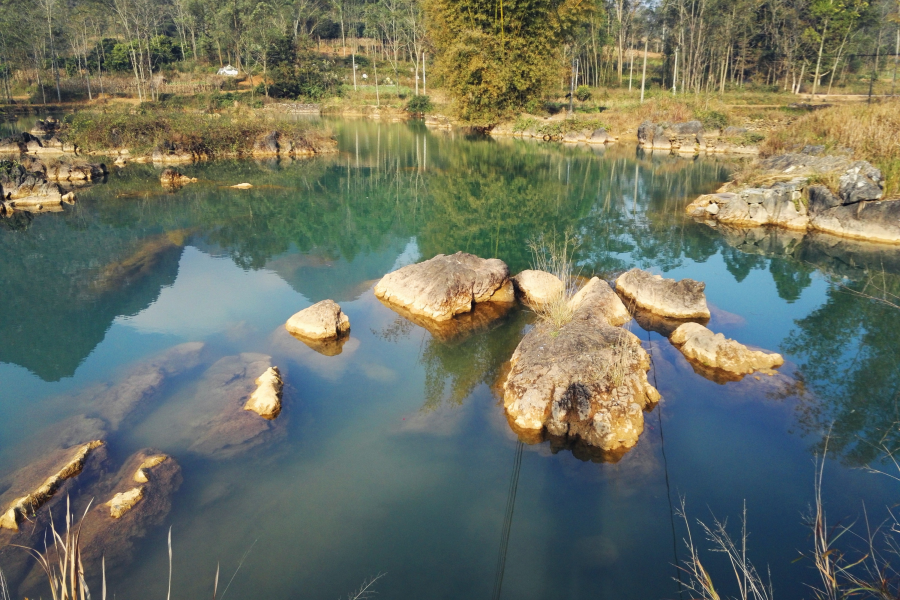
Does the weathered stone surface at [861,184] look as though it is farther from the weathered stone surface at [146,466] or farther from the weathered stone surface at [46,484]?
the weathered stone surface at [46,484]

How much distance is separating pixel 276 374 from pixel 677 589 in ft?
17.0

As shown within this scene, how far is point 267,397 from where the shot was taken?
22.6ft

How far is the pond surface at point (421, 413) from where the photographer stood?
4910 millimetres

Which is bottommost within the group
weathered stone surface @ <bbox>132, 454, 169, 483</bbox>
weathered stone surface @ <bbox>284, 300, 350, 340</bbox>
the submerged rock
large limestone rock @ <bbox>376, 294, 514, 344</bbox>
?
weathered stone surface @ <bbox>132, 454, 169, 483</bbox>

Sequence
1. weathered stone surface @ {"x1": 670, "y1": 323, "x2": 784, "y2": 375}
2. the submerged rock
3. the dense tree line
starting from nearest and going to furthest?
1. the submerged rock
2. weathered stone surface @ {"x1": 670, "y1": 323, "x2": 784, "y2": 375}
3. the dense tree line

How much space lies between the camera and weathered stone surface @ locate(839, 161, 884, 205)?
45.4ft

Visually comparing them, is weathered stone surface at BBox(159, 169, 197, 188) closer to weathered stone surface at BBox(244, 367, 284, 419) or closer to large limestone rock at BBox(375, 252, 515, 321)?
large limestone rock at BBox(375, 252, 515, 321)

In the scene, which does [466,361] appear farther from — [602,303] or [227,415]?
[227,415]

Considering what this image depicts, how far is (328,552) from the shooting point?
4.94 metres

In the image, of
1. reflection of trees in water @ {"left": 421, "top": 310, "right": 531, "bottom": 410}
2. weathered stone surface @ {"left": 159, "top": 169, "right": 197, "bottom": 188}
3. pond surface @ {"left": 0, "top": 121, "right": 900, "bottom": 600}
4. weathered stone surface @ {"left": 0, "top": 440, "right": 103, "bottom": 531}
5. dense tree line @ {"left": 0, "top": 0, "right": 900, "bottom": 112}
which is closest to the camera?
pond surface @ {"left": 0, "top": 121, "right": 900, "bottom": 600}

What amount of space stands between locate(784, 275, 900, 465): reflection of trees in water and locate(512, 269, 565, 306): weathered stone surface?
3694 mm

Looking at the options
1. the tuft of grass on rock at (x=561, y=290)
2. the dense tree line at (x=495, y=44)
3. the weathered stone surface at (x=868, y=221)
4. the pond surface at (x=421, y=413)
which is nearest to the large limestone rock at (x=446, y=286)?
the pond surface at (x=421, y=413)

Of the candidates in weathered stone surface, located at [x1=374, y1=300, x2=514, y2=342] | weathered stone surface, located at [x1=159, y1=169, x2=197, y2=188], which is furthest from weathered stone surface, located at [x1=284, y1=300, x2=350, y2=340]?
weathered stone surface, located at [x1=159, y1=169, x2=197, y2=188]

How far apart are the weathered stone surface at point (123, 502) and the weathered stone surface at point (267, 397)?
1610 mm
